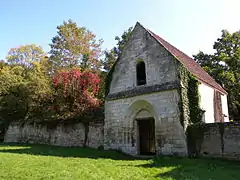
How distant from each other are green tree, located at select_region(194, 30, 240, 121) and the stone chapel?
9.79 meters

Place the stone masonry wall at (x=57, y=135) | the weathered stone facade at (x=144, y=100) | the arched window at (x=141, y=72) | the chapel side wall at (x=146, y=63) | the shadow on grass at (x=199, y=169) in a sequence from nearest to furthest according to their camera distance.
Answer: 1. the shadow on grass at (x=199, y=169)
2. the weathered stone facade at (x=144, y=100)
3. the chapel side wall at (x=146, y=63)
4. the arched window at (x=141, y=72)
5. the stone masonry wall at (x=57, y=135)

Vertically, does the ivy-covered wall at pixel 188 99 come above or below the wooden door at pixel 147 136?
above

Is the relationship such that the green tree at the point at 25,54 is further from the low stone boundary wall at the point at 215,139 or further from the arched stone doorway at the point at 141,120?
the low stone boundary wall at the point at 215,139

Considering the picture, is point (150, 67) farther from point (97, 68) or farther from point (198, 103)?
point (97, 68)

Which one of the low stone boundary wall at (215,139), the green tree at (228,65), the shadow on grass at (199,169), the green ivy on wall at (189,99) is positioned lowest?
the shadow on grass at (199,169)

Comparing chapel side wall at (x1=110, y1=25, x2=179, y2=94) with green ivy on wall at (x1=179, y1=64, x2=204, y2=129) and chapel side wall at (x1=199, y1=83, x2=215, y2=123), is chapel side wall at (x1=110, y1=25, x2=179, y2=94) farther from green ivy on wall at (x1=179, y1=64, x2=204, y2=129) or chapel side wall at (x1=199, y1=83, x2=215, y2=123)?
chapel side wall at (x1=199, y1=83, x2=215, y2=123)

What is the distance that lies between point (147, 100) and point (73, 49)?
17520 mm

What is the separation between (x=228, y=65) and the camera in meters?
25.7

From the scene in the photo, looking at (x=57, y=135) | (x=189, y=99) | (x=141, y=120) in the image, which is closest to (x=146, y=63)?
(x=189, y=99)

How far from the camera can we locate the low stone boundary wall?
1017cm

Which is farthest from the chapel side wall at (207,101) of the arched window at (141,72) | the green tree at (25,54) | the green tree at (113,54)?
the green tree at (25,54)

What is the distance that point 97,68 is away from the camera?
28.4 meters

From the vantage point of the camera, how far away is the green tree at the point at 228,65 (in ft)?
80.4

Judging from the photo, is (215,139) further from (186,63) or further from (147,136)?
(186,63)
